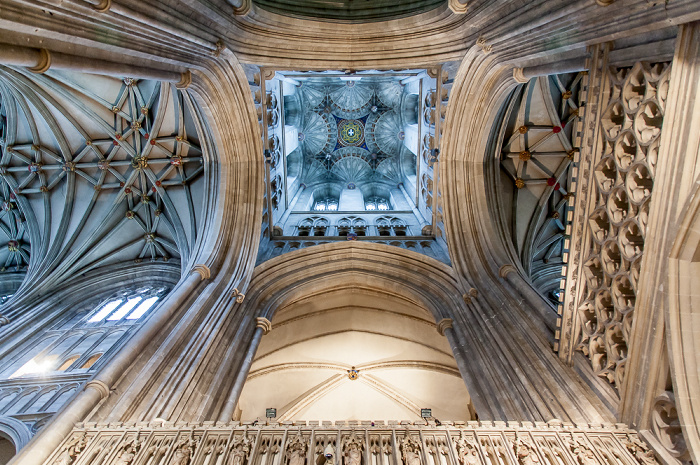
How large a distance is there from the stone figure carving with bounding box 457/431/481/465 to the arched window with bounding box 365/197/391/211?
46.1 feet

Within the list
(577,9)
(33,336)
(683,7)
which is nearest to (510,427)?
(683,7)

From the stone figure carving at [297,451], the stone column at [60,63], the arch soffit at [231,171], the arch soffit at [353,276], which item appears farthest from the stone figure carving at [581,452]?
the stone column at [60,63]

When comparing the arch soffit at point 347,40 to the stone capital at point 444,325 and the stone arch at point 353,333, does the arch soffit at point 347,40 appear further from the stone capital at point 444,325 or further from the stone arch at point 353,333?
the stone capital at point 444,325

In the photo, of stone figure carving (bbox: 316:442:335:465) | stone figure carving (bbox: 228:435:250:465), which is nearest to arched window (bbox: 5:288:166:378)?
stone figure carving (bbox: 228:435:250:465)

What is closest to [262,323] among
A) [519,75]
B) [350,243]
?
[350,243]

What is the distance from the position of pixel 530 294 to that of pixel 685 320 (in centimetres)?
316

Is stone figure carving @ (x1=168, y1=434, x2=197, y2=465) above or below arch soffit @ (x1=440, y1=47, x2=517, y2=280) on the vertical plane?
below

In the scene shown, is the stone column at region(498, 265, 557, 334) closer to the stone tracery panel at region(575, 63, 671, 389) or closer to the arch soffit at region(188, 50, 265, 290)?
the stone tracery panel at region(575, 63, 671, 389)

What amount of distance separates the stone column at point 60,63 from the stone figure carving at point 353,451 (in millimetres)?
5143

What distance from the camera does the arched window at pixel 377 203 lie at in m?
18.2

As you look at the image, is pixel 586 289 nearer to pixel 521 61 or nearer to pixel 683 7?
pixel 683 7

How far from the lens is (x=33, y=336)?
9383 millimetres

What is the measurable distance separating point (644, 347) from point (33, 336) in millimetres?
11607

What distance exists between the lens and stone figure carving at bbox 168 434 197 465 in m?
4.04
